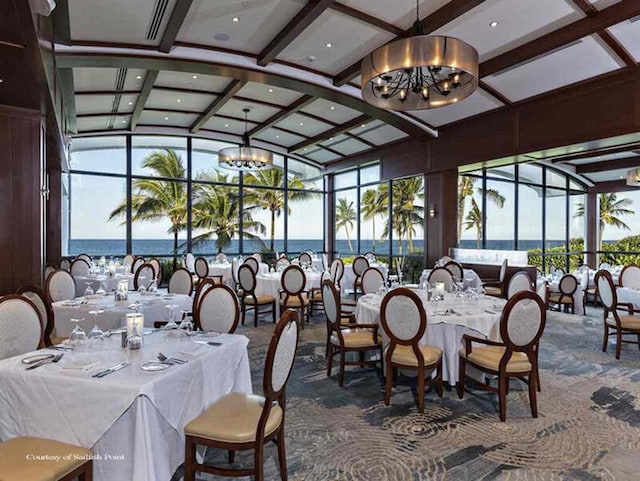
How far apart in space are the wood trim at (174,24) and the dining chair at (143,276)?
3650mm

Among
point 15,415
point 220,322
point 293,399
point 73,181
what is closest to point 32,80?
point 220,322

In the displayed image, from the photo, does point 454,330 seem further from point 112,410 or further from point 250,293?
point 250,293

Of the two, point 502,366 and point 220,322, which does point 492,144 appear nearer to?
point 502,366

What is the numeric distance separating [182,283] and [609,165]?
12.8m

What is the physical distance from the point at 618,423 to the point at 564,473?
1158 mm

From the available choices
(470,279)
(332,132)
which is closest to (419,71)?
(470,279)

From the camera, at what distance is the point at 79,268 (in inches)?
325

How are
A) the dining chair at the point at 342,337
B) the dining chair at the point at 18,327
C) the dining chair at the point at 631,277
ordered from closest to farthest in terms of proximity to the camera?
the dining chair at the point at 18,327, the dining chair at the point at 342,337, the dining chair at the point at 631,277

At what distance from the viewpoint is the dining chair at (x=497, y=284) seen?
8.42 metres

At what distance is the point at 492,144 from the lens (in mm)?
8453

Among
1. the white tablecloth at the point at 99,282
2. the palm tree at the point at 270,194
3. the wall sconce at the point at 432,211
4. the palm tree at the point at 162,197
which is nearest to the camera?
the white tablecloth at the point at 99,282

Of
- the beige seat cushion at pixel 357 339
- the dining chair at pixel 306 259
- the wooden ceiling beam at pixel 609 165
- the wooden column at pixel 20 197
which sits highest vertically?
the wooden ceiling beam at pixel 609 165

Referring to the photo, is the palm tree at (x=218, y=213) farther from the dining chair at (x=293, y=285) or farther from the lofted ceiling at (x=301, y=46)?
the dining chair at (x=293, y=285)

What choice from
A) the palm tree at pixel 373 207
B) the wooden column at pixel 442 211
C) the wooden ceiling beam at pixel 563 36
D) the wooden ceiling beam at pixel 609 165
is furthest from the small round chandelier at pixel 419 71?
the wooden ceiling beam at pixel 609 165
